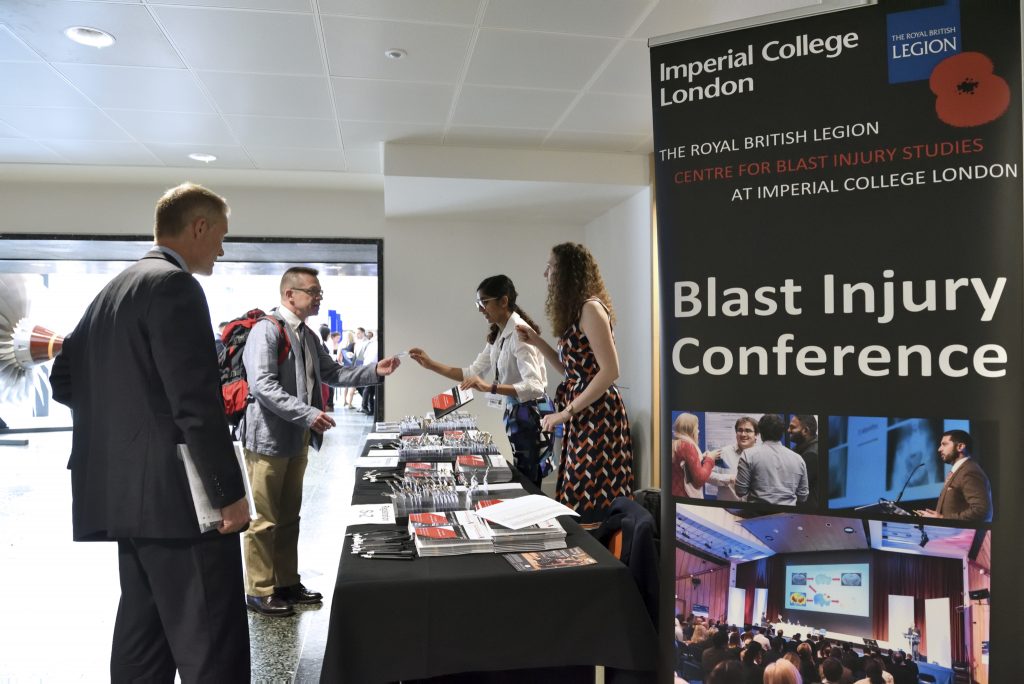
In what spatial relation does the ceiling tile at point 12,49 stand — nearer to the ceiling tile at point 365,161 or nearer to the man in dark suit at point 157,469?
the ceiling tile at point 365,161

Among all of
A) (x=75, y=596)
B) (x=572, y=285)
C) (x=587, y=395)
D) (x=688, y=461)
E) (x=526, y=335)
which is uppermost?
(x=572, y=285)

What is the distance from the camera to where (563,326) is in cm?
303

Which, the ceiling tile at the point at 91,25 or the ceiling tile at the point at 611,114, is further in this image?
the ceiling tile at the point at 611,114

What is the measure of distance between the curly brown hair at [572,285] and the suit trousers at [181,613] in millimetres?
1650

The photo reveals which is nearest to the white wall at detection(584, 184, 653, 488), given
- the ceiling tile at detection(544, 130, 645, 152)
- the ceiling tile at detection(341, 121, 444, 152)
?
the ceiling tile at detection(544, 130, 645, 152)

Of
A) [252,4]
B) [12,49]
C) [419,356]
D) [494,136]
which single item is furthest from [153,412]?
[494,136]

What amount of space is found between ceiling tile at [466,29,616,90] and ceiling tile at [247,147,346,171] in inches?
84.3

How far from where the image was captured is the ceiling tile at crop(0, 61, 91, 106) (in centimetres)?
A: 385

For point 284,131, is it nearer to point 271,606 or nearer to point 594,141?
point 594,141

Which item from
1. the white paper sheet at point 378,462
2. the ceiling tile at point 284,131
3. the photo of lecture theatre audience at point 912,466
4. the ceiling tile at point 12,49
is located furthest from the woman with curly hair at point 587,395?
the ceiling tile at point 12,49

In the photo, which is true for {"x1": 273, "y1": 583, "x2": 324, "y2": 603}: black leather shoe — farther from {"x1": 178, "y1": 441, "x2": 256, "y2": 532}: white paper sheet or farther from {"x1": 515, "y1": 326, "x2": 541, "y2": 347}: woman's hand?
{"x1": 178, "y1": 441, "x2": 256, "y2": 532}: white paper sheet

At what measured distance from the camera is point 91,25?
3289mm

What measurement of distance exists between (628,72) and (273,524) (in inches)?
121

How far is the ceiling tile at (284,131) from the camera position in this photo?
15.9 feet
